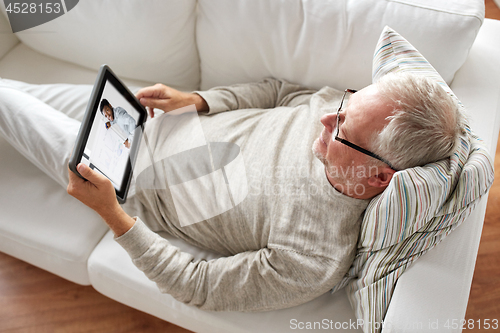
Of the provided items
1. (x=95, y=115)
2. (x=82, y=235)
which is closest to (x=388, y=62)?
(x=95, y=115)

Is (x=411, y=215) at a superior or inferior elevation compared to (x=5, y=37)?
inferior

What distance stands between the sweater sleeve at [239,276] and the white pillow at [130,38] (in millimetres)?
672

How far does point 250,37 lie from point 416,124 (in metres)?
0.65

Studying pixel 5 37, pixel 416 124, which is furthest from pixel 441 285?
pixel 5 37

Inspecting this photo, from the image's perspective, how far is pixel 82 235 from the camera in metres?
1.13

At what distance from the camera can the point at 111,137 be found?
3.13ft

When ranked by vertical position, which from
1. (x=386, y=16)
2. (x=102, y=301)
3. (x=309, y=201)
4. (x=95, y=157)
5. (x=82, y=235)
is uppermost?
(x=386, y=16)

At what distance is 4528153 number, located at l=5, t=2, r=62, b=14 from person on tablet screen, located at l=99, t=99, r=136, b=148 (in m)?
0.55

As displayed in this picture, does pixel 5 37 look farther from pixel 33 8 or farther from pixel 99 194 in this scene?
pixel 99 194

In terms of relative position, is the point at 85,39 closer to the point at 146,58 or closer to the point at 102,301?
the point at 146,58

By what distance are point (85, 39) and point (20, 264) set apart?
0.92 metres

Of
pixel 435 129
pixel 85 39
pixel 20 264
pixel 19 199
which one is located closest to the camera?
pixel 435 129

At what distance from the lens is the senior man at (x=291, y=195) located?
780mm

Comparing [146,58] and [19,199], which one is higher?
[146,58]
